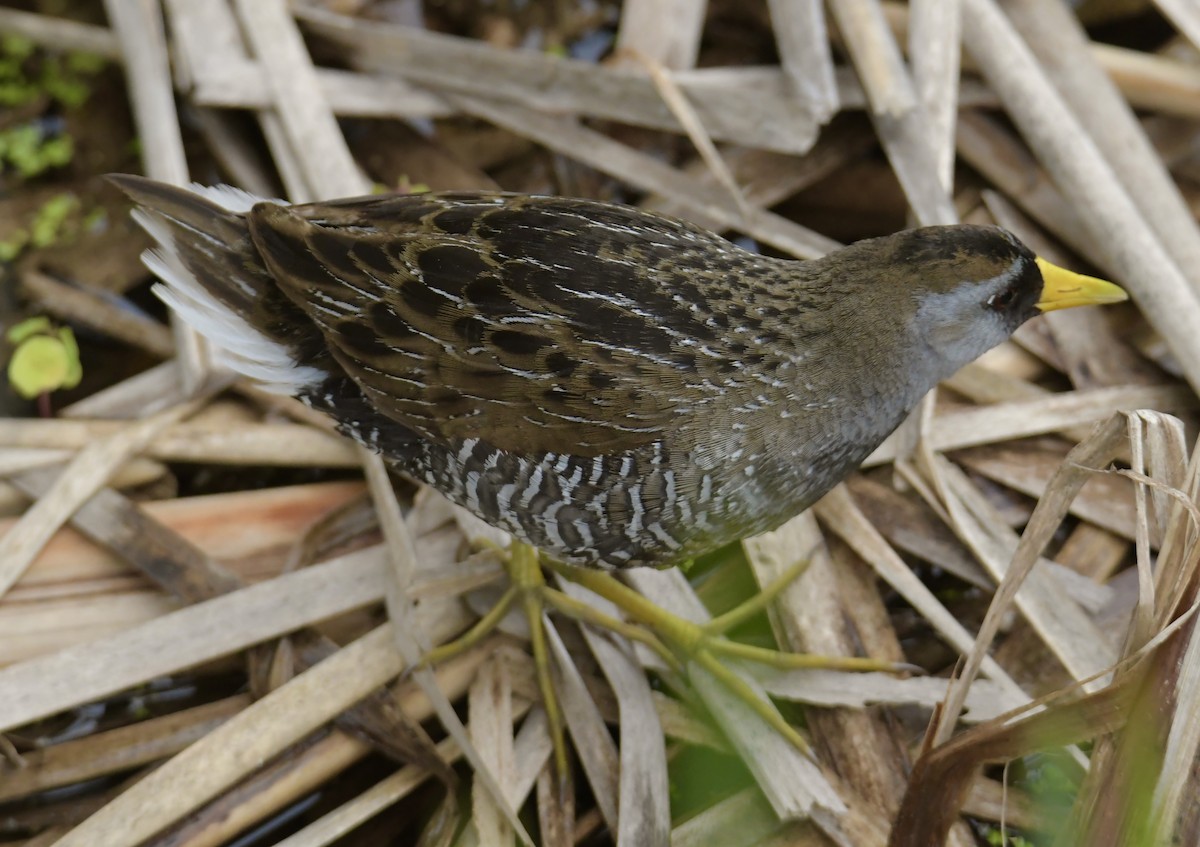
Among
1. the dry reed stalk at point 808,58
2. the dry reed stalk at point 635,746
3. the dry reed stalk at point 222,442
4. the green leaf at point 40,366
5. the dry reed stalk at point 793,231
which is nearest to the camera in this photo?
the dry reed stalk at point 635,746

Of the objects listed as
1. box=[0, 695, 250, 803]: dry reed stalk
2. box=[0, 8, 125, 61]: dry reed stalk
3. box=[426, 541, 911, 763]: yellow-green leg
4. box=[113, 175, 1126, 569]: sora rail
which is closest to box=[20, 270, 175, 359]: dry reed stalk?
box=[0, 8, 125, 61]: dry reed stalk

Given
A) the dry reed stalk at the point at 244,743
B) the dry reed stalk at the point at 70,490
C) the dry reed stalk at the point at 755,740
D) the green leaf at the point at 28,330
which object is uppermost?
the green leaf at the point at 28,330

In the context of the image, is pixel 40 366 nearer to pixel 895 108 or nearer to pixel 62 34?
pixel 62 34

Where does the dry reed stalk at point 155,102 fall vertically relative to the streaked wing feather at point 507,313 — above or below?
above

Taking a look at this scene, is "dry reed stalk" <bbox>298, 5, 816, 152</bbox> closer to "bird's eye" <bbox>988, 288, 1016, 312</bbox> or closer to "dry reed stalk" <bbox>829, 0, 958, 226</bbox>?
"dry reed stalk" <bbox>829, 0, 958, 226</bbox>

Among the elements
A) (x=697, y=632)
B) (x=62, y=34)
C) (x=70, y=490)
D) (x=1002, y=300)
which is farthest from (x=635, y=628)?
(x=62, y=34)

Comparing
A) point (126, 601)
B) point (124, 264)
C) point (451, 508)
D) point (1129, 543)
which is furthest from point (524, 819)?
point (124, 264)

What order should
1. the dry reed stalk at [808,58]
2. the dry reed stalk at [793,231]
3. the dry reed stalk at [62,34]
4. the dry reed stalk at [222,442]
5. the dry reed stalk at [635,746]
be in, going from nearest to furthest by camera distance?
the dry reed stalk at [635,746] → the dry reed stalk at [793,231] → the dry reed stalk at [222,442] → the dry reed stalk at [808,58] → the dry reed stalk at [62,34]

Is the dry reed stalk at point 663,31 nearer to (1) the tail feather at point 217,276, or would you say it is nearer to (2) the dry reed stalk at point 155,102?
(2) the dry reed stalk at point 155,102

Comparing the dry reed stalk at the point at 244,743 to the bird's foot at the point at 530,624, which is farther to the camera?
the bird's foot at the point at 530,624

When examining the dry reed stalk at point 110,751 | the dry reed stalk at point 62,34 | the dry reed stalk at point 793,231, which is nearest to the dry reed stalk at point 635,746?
the dry reed stalk at point 793,231
